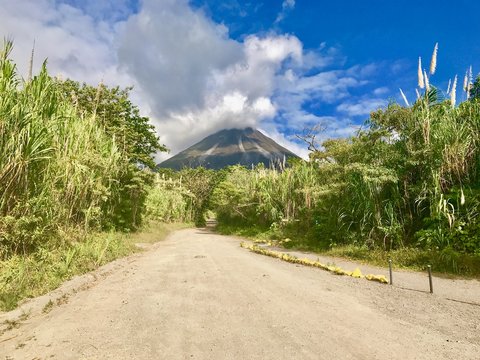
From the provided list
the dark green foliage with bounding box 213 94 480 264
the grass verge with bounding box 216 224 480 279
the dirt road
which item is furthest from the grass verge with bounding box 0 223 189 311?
the dark green foliage with bounding box 213 94 480 264

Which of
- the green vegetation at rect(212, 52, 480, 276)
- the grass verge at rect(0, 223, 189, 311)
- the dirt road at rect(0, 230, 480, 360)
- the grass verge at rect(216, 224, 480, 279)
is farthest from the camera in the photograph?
the green vegetation at rect(212, 52, 480, 276)

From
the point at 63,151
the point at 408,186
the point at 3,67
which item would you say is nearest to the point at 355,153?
the point at 408,186

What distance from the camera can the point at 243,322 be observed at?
15.0 feet

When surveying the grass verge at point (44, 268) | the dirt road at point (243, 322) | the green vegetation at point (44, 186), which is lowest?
the dirt road at point (243, 322)

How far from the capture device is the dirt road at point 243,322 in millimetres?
3727

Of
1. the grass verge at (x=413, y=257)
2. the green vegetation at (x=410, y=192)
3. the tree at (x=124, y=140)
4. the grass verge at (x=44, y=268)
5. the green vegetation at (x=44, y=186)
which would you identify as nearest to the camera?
the grass verge at (x=44, y=268)


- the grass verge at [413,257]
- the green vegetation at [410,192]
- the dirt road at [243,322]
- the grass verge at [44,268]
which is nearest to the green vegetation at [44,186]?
the grass verge at [44,268]

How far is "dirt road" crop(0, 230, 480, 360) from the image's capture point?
147 inches

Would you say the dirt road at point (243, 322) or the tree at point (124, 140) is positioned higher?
the tree at point (124, 140)

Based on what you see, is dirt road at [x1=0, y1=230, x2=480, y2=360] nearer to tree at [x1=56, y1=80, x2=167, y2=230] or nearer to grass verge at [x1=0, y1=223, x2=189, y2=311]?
grass verge at [x1=0, y1=223, x2=189, y2=311]

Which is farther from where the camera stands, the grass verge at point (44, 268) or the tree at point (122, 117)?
the tree at point (122, 117)

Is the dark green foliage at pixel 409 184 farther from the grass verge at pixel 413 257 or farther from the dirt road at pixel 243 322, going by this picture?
the dirt road at pixel 243 322

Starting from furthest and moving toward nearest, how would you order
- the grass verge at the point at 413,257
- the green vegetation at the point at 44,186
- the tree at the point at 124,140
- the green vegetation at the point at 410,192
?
the tree at the point at 124,140 < the green vegetation at the point at 410,192 < the grass verge at the point at 413,257 < the green vegetation at the point at 44,186

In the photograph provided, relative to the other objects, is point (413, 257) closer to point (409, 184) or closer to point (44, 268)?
point (409, 184)
